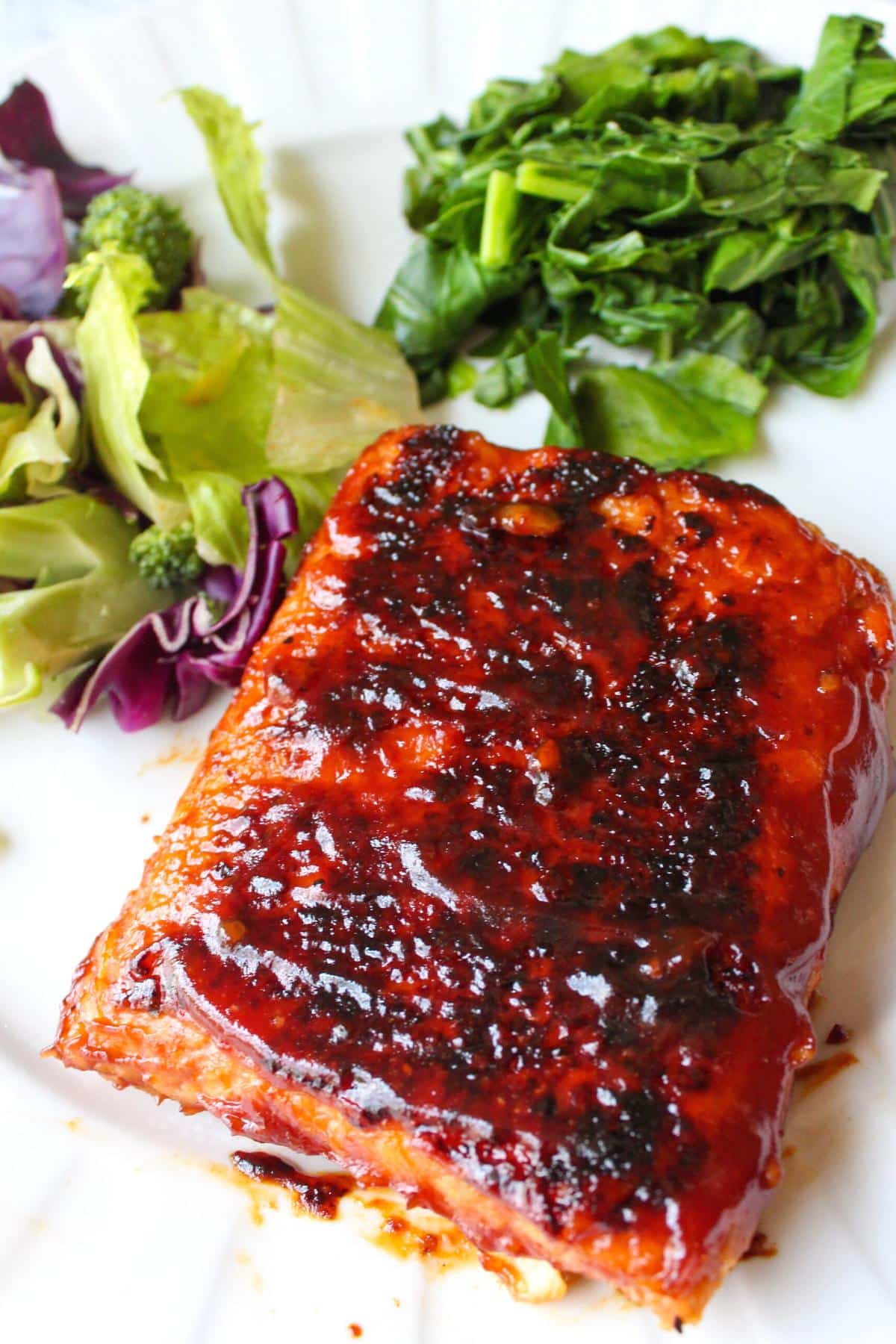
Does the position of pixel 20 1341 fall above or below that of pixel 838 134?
below

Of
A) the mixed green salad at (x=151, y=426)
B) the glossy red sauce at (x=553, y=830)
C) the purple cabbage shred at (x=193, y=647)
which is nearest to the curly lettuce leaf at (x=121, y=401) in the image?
the mixed green salad at (x=151, y=426)

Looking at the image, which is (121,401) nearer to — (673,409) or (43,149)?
(43,149)

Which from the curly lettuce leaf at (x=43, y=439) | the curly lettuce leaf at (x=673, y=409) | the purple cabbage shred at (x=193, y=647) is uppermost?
the curly lettuce leaf at (x=43, y=439)

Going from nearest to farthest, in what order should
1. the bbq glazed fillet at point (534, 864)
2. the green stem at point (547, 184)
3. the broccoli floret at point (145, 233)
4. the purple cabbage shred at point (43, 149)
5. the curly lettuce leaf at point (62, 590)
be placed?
the bbq glazed fillet at point (534, 864), the curly lettuce leaf at point (62, 590), the green stem at point (547, 184), the broccoli floret at point (145, 233), the purple cabbage shred at point (43, 149)

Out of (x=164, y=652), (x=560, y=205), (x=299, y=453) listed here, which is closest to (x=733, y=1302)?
(x=164, y=652)

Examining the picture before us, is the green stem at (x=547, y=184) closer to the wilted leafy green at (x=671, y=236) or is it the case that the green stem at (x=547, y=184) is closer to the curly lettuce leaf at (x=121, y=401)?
the wilted leafy green at (x=671, y=236)

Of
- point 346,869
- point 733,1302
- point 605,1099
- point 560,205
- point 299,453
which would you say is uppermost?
point 560,205

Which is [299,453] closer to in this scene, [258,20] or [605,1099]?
[258,20]
